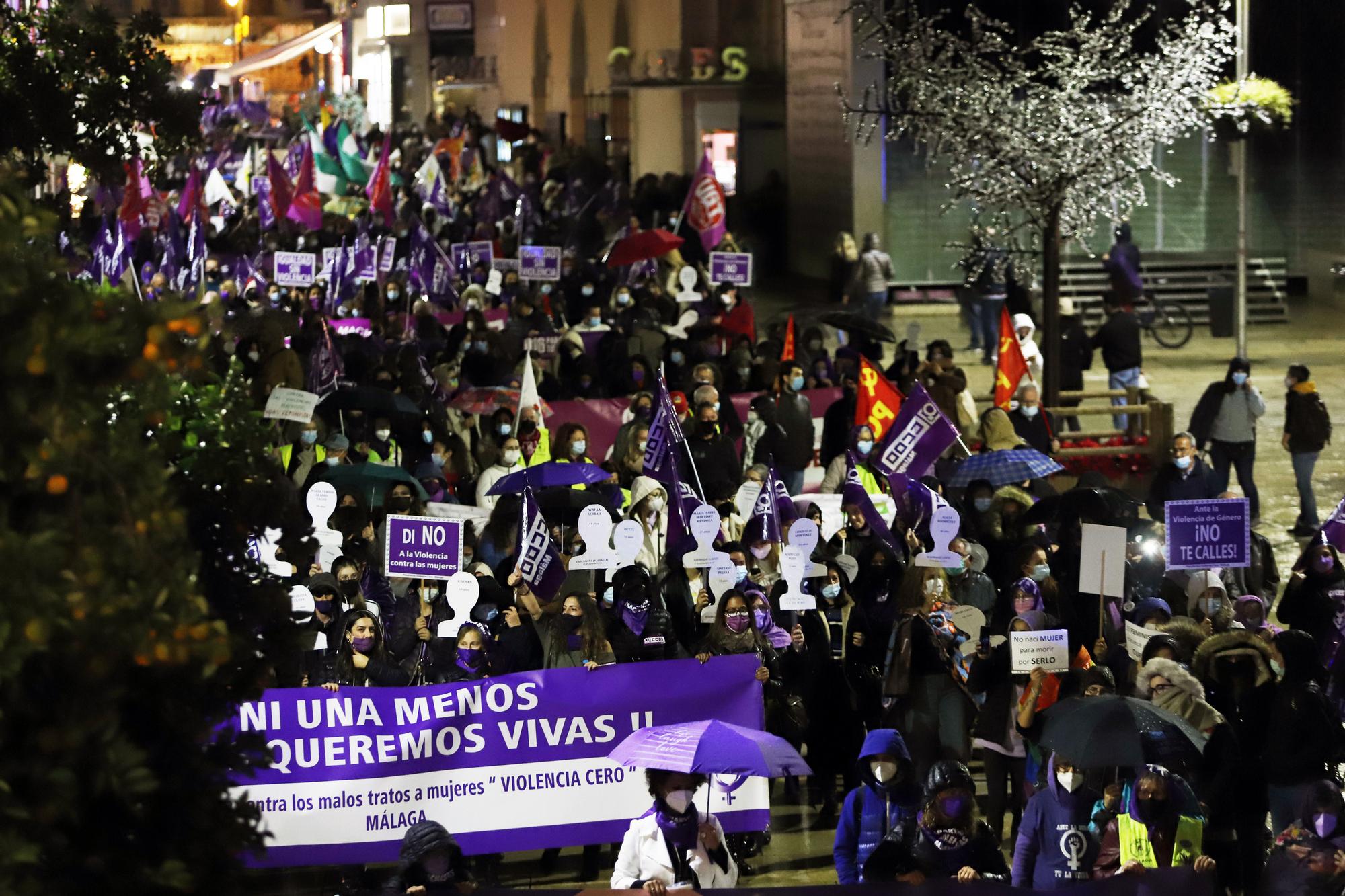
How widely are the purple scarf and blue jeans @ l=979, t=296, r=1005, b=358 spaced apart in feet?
54.4

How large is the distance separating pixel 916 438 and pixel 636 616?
11.8ft

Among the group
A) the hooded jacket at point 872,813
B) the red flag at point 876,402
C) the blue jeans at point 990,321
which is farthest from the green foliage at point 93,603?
the blue jeans at point 990,321

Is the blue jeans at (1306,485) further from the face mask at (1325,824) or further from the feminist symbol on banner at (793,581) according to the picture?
the face mask at (1325,824)

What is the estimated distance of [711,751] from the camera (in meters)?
8.49

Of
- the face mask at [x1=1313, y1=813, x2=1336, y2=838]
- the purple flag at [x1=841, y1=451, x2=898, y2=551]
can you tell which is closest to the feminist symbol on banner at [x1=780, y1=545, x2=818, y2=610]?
the purple flag at [x1=841, y1=451, x2=898, y2=551]

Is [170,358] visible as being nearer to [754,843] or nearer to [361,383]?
[754,843]

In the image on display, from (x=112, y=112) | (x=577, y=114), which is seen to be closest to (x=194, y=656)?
(x=112, y=112)

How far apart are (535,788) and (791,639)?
1819 millimetres

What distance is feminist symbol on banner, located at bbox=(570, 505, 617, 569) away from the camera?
11344 millimetres

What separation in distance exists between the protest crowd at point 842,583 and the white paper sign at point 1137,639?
0.08 feet

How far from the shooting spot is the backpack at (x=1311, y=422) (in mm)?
17047

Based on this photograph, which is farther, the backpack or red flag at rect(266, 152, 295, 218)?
red flag at rect(266, 152, 295, 218)

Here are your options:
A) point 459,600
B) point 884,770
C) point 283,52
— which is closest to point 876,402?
point 459,600

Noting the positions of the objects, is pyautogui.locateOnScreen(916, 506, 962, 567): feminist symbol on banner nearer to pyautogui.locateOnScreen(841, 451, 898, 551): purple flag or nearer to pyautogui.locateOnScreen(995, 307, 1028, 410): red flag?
pyautogui.locateOnScreen(841, 451, 898, 551): purple flag
